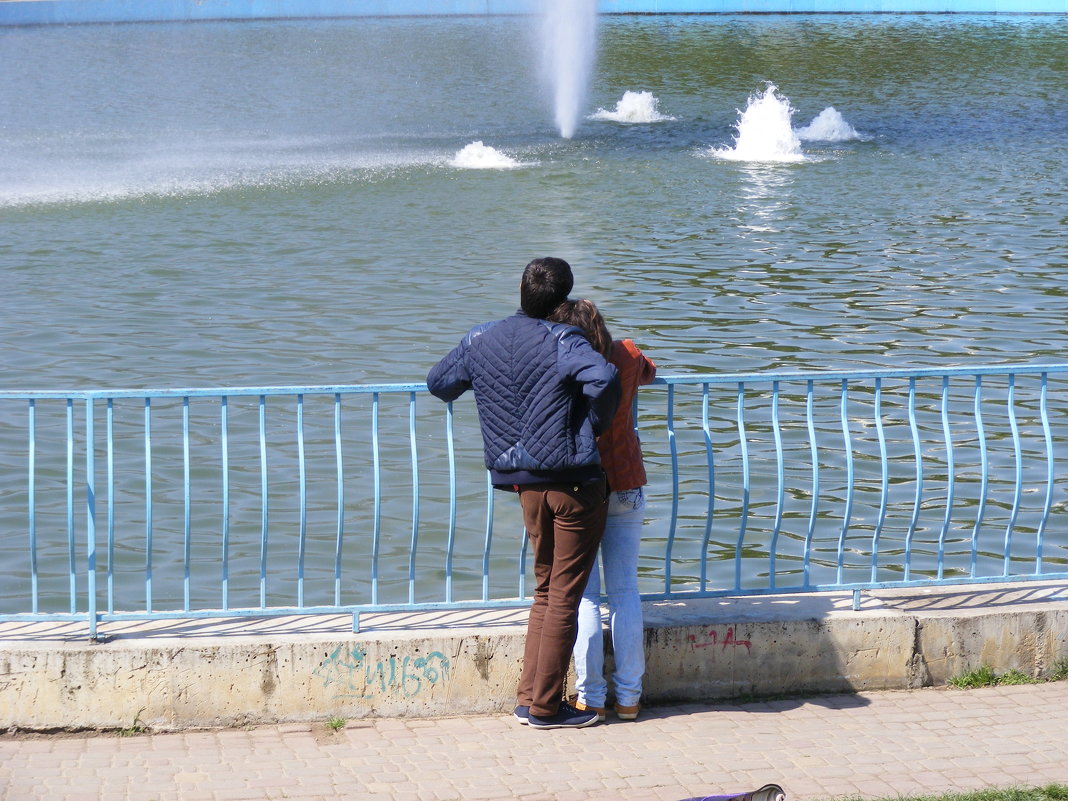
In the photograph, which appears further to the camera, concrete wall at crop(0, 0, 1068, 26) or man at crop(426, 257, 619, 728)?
concrete wall at crop(0, 0, 1068, 26)

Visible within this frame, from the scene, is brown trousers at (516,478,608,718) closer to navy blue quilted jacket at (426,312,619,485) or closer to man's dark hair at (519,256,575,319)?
navy blue quilted jacket at (426,312,619,485)

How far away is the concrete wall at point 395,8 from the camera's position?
68312mm

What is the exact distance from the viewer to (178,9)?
72.4 m

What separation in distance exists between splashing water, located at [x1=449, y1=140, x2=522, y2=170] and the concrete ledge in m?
19.9

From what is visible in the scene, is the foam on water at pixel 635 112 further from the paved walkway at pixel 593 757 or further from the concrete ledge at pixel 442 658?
the paved walkway at pixel 593 757

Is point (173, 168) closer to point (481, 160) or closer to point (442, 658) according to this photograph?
point (481, 160)

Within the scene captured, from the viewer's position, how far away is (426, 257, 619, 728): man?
510 cm

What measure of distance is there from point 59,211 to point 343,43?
41.0m

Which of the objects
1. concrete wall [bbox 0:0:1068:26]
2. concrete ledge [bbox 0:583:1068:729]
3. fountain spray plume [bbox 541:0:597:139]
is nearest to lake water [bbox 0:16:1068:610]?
fountain spray plume [bbox 541:0:597:139]

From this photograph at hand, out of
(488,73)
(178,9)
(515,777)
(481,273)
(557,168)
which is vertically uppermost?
(178,9)

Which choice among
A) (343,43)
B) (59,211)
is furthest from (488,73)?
(59,211)

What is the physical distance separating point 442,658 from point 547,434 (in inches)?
43.1

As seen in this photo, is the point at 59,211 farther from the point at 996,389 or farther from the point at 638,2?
the point at 638,2

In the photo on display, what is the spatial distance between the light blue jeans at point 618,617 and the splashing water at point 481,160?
20.1 m
